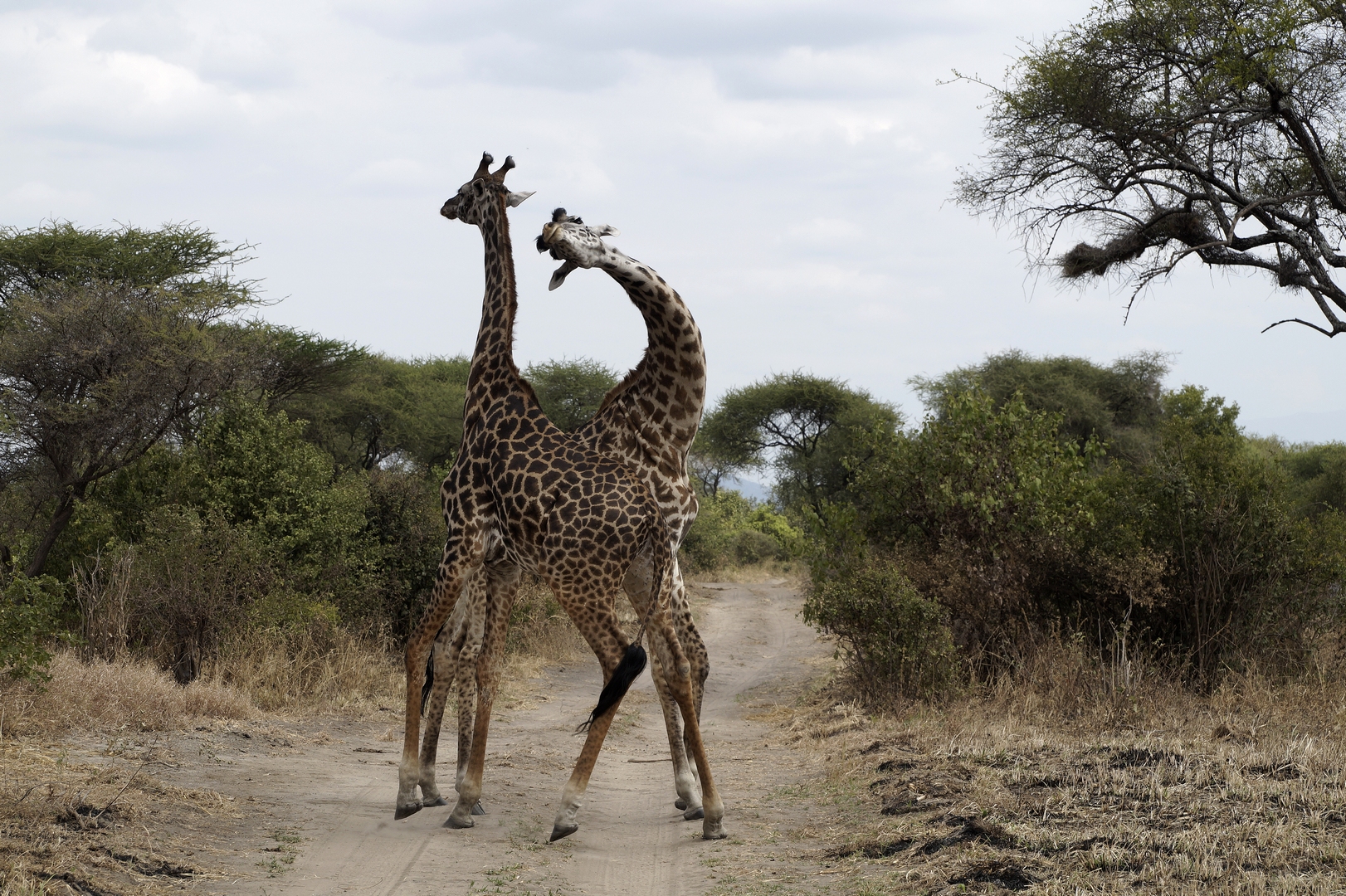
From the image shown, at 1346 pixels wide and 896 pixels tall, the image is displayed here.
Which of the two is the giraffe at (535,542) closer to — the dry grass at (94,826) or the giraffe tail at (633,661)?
the giraffe tail at (633,661)

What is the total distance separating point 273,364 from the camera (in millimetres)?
18188

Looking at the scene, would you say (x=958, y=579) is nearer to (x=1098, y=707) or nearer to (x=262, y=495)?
(x=1098, y=707)

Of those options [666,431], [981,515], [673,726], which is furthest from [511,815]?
[981,515]

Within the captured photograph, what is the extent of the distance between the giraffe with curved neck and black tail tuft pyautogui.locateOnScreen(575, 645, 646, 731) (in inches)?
24.1

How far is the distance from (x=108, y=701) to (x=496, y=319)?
13.9 ft

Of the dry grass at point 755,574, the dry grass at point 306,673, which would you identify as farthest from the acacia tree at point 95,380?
the dry grass at point 755,574

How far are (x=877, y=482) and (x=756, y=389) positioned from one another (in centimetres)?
2584

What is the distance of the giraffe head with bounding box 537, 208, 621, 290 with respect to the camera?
20.9ft

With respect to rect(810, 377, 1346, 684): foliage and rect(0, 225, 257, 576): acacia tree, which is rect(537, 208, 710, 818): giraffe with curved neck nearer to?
rect(810, 377, 1346, 684): foliage

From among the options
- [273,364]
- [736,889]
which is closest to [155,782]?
[736,889]

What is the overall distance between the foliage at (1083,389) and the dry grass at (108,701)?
25031 mm

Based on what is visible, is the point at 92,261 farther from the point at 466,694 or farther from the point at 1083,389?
the point at 1083,389

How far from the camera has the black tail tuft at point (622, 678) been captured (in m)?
6.13

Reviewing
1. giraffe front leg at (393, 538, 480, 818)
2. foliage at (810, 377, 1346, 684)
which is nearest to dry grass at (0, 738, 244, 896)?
giraffe front leg at (393, 538, 480, 818)
